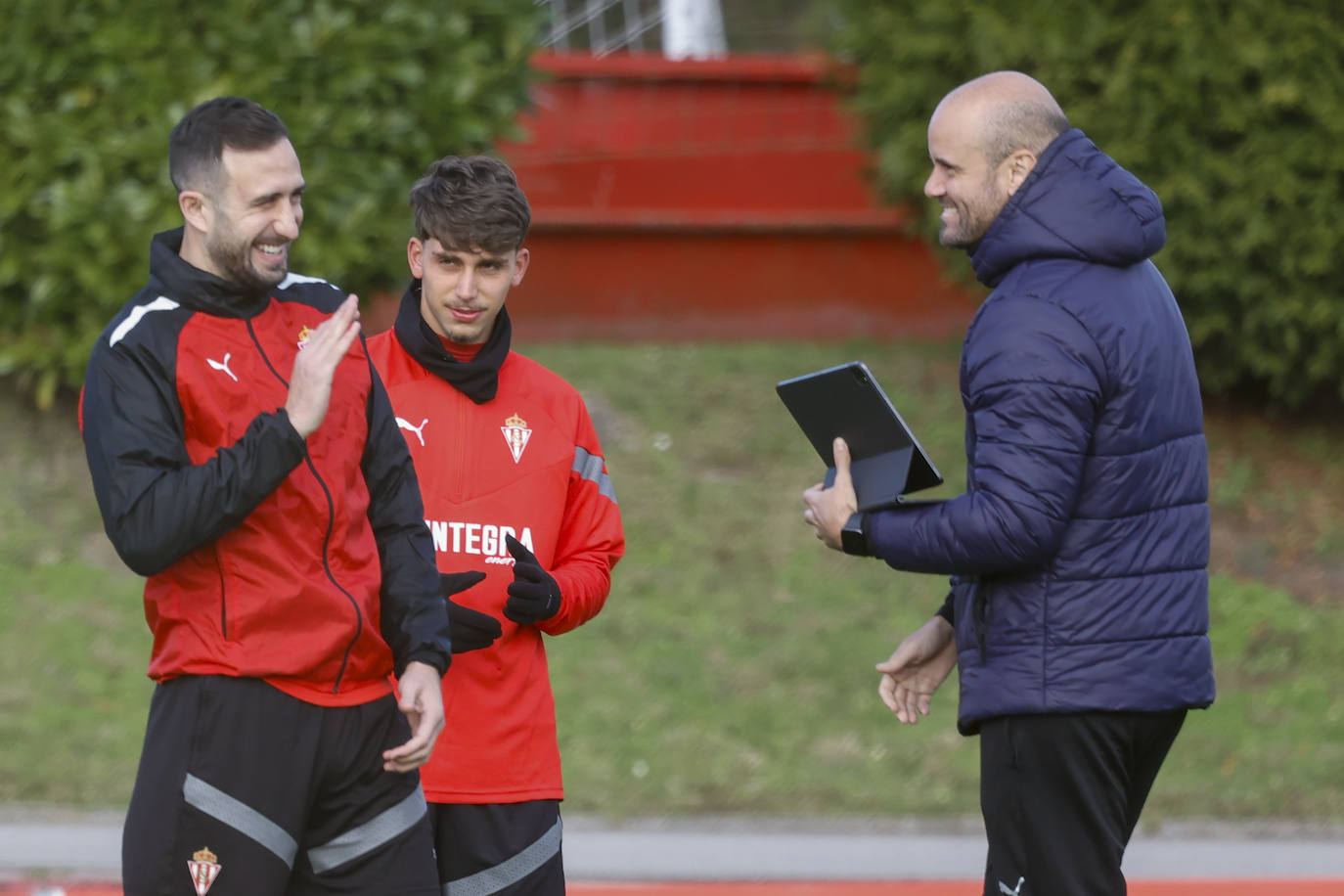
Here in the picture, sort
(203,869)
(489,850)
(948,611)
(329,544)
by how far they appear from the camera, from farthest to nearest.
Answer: (948,611) < (489,850) < (329,544) < (203,869)

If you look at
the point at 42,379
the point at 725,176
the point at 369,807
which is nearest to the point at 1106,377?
the point at 369,807

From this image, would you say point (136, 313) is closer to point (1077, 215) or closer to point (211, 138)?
point (211, 138)

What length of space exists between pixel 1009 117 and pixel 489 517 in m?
1.37

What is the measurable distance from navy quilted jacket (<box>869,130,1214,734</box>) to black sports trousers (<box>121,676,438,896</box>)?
1.23m

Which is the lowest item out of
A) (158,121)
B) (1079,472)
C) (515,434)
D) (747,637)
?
(747,637)

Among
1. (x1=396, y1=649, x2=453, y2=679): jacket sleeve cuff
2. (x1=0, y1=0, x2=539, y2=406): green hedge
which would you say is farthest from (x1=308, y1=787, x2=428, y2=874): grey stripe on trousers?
(x1=0, y1=0, x2=539, y2=406): green hedge

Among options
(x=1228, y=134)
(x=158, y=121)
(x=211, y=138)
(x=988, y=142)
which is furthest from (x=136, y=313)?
(x=1228, y=134)

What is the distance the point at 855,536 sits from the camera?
11.4 ft

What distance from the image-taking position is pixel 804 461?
892 centimetres

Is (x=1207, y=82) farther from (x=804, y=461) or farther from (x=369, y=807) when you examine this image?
(x=369, y=807)

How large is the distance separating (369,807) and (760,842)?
306 centimetres

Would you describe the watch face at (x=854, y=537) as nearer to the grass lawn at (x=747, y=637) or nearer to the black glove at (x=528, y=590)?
the black glove at (x=528, y=590)

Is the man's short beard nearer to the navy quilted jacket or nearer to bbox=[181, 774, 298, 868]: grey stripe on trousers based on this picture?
bbox=[181, 774, 298, 868]: grey stripe on trousers

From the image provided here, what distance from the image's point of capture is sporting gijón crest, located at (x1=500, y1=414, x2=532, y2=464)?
3.65 meters
